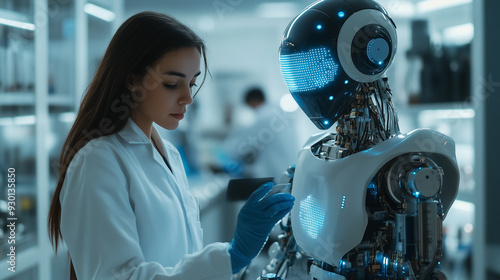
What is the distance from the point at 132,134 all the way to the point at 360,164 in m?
0.53

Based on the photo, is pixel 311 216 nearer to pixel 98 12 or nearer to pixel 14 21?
pixel 14 21

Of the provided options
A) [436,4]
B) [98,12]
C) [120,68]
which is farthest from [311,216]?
[98,12]

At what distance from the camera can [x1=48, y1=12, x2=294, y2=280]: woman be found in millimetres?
885

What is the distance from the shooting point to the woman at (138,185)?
2.90 feet

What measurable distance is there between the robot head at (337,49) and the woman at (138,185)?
0.74ft

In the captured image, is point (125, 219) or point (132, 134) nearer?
point (125, 219)

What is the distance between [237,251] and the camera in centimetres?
91

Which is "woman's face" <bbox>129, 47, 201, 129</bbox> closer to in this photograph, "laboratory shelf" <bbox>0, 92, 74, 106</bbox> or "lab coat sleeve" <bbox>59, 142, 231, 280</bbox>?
"lab coat sleeve" <bbox>59, 142, 231, 280</bbox>

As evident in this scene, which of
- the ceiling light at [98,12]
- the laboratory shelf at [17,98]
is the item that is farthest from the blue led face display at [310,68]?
the ceiling light at [98,12]

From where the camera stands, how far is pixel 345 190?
2.94 feet

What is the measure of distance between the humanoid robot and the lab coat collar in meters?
0.38

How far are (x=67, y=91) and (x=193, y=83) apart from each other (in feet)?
6.17

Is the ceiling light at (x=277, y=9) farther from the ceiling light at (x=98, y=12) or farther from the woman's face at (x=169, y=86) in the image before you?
the woman's face at (x=169, y=86)

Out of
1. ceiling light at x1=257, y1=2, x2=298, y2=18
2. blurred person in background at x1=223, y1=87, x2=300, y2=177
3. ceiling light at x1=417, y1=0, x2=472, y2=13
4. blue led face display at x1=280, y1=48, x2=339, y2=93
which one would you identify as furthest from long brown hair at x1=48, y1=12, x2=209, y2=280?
ceiling light at x1=257, y1=2, x2=298, y2=18
